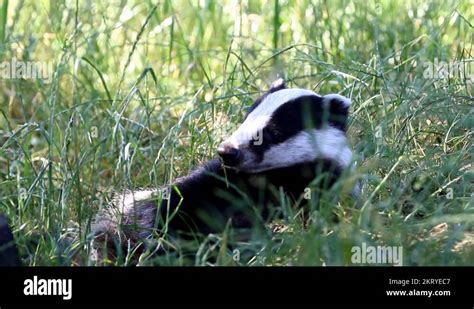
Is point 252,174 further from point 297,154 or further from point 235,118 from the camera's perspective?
point 235,118

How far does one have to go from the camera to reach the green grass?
12.9 feet

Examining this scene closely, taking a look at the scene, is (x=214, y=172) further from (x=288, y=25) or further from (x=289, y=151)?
(x=288, y=25)

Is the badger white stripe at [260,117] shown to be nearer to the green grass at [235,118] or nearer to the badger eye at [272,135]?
the badger eye at [272,135]

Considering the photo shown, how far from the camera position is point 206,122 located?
513 cm

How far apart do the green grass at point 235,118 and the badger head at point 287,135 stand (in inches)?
6.1

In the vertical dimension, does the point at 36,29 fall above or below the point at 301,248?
above

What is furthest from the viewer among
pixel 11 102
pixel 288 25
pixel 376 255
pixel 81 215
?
pixel 288 25

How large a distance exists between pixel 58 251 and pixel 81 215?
0.46 m

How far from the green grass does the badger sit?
13 cm

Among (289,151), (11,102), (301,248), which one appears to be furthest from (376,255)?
(11,102)

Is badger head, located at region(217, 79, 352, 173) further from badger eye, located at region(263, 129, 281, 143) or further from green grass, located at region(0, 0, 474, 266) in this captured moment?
green grass, located at region(0, 0, 474, 266)

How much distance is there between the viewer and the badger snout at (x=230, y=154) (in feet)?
14.4

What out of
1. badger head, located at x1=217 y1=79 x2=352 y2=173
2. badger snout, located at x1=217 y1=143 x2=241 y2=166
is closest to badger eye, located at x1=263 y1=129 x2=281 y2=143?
badger head, located at x1=217 y1=79 x2=352 y2=173

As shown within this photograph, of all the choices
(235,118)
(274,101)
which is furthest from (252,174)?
(235,118)
